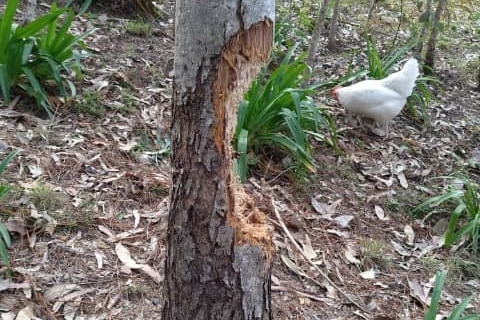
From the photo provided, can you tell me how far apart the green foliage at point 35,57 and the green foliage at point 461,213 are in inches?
96.5

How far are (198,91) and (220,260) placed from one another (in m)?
0.56

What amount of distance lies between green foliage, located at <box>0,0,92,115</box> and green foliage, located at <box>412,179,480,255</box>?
2450 mm

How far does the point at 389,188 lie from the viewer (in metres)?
3.84

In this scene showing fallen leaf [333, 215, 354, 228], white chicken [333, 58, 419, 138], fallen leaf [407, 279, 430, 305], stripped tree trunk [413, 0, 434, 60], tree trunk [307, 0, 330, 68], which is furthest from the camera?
stripped tree trunk [413, 0, 434, 60]

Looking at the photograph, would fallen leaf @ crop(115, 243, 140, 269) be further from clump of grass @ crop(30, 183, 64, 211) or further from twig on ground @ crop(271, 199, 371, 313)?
twig on ground @ crop(271, 199, 371, 313)

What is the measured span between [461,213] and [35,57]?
9.60 feet

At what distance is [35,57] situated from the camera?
3.57 metres

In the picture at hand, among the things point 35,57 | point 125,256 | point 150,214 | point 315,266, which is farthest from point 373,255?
point 35,57

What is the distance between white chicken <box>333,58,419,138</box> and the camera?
430 centimetres

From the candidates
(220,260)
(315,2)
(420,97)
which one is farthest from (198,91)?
(315,2)

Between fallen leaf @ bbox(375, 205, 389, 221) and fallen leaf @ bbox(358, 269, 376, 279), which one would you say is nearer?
fallen leaf @ bbox(358, 269, 376, 279)

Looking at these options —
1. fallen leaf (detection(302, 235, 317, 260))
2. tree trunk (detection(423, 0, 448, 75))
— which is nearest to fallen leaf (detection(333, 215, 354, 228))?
fallen leaf (detection(302, 235, 317, 260))

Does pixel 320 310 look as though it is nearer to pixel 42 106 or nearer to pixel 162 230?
pixel 162 230

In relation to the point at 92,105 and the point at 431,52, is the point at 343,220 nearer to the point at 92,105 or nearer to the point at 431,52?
the point at 92,105
